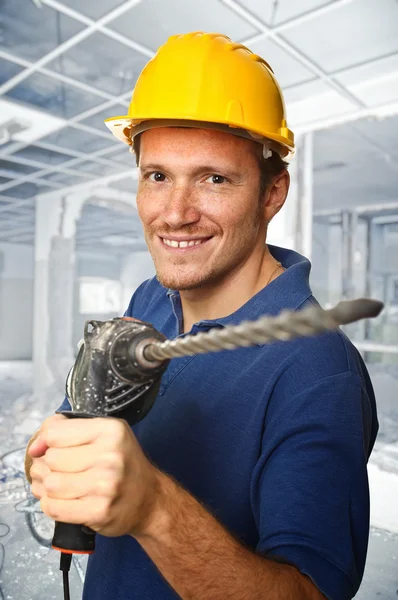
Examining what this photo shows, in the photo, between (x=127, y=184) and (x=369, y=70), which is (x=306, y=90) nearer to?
(x=369, y=70)

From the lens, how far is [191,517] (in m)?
0.58

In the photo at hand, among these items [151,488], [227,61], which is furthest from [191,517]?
[227,61]

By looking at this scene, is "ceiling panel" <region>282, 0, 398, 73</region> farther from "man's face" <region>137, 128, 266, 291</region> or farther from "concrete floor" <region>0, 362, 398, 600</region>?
"concrete floor" <region>0, 362, 398, 600</region>

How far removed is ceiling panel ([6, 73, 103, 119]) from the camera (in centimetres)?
344

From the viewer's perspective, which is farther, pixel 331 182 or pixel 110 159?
pixel 331 182

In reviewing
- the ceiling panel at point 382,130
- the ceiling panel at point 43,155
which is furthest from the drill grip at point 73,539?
the ceiling panel at point 43,155

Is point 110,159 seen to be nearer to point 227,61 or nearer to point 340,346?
point 227,61

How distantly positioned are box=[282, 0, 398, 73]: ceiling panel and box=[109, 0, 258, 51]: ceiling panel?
13.0 inches

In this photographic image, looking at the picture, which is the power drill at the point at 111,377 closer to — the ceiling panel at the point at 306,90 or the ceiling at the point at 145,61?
the ceiling at the point at 145,61

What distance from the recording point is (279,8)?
245cm

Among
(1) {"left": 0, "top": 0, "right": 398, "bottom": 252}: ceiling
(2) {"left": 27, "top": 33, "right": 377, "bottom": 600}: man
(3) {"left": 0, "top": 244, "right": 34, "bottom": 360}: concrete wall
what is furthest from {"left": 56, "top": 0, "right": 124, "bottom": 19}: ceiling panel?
(3) {"left": 0, "top": 244, "right": 34, "bottom": 360}: concrete wall

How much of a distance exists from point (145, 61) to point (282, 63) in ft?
2.97

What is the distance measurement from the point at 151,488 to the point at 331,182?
6242mm

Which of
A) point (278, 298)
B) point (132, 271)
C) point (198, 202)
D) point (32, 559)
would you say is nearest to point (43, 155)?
point (32, 559)
